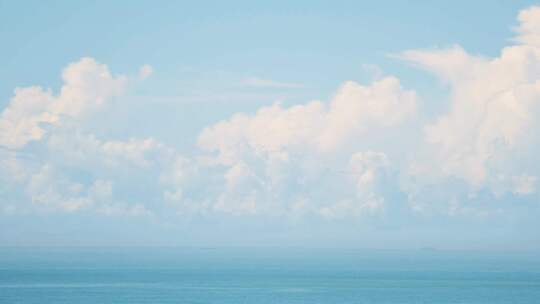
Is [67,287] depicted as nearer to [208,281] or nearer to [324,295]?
[208,281]

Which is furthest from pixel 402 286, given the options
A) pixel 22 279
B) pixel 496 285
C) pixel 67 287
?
pixel 22 279

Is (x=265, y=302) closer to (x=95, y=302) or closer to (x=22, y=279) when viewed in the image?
(x=95, y=302)

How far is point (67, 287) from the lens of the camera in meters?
123

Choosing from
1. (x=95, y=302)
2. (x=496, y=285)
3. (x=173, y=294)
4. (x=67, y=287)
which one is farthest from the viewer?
(x=496, y=285)

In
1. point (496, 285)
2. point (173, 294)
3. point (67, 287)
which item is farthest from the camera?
point (496, 285)

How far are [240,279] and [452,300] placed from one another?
192 ft

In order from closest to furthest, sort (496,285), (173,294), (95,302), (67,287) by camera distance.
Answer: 1. (95,302)
2. (173,294)
3. (67,287)
4. (496,285)

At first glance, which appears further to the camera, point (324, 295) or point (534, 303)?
point (324, 295)

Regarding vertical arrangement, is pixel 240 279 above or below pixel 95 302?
above

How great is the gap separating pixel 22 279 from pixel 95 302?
49712 mm

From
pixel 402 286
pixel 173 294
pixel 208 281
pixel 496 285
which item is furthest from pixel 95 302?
pixel 496 285

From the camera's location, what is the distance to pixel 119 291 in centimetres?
11481

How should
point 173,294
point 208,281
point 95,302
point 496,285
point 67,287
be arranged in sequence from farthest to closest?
point 208,281 < point 496,285 < point 67,287 < point 173,294 < point 95,302

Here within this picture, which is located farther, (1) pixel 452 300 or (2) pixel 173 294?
(2) pixel 173 294
